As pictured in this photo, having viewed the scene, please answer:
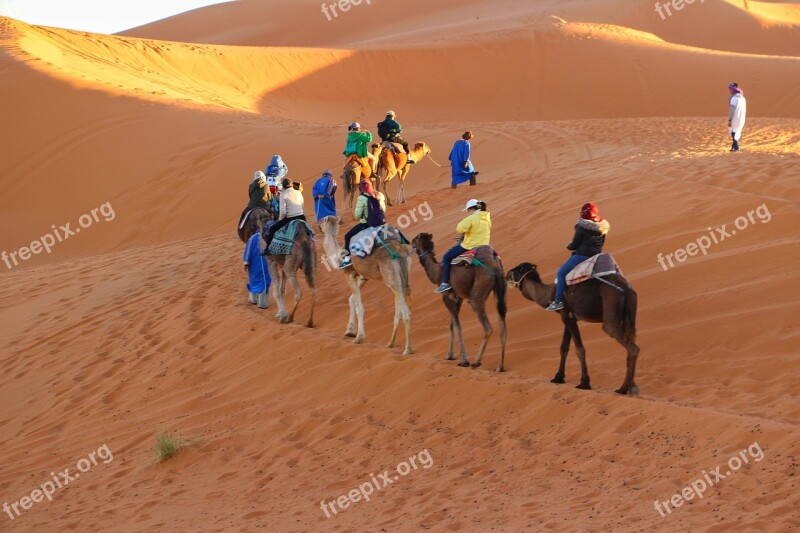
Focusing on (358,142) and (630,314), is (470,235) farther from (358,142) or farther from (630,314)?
(358,142)

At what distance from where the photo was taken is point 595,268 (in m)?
10.9

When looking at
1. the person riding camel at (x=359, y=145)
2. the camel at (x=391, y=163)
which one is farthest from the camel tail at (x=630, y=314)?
the camel at (x=391, y=163)

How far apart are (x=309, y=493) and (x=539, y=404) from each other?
107 inches

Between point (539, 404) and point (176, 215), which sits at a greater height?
point (176, 215)

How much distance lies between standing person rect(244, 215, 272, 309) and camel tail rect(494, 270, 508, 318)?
5.28 m

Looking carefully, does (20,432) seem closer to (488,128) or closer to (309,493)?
(309,493)

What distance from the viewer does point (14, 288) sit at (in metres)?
21.4

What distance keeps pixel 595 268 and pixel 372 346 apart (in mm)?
4004

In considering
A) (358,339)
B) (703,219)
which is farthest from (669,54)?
(358,339)

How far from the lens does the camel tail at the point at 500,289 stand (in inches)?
483

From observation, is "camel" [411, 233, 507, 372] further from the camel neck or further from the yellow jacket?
the camel neck

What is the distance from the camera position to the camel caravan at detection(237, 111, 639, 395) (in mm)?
10930

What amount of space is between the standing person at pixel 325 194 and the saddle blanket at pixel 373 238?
16.1 feet

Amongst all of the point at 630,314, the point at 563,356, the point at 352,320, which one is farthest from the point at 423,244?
the point at 630,314
